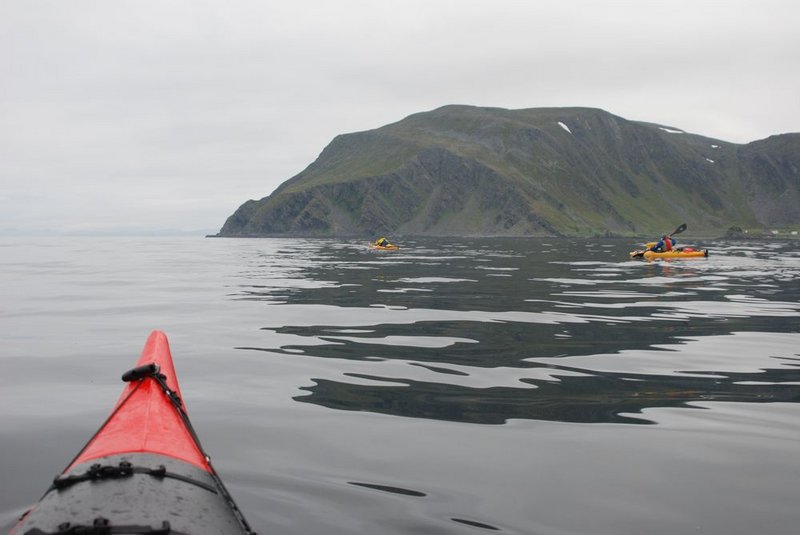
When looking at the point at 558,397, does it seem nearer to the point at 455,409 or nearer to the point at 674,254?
the point at 455,409

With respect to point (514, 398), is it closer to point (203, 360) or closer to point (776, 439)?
point (776, 439)

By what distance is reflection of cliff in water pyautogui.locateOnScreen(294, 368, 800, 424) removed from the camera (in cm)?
880

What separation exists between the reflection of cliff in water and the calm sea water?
0.05 meters

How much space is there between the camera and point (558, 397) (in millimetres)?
9633

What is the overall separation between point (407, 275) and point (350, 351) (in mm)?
20889

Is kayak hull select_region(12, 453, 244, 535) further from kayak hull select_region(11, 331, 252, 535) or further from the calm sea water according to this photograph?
the calm sea water

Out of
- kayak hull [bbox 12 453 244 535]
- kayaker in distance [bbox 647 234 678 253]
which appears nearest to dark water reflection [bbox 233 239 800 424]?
kayak hull [bbox 12 453 244 535]

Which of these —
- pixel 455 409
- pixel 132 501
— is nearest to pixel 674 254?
pixel 455 409

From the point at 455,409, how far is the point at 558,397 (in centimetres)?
181

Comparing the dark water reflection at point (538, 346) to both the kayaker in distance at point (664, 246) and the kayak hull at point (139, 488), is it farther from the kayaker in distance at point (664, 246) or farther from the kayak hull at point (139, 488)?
the kayaker in distance at point (664, 246)

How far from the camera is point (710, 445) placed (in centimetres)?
752

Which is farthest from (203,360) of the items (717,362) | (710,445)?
(717,362)

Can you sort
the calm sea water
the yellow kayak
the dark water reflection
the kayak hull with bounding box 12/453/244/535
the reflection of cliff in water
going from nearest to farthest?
the kayak hull with bounding box 12/453/244/535 → the calm sea water → the reflection of cliff in water → the dark water reflection → the yellow kayak

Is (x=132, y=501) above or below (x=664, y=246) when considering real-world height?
below
